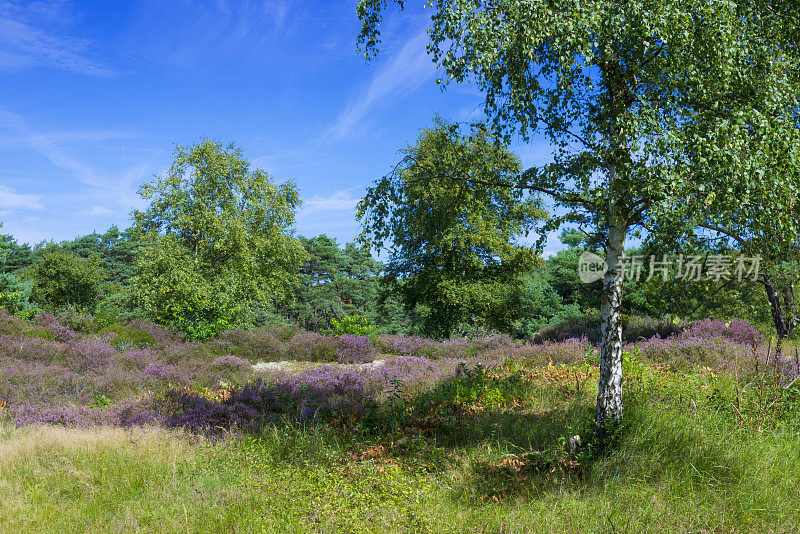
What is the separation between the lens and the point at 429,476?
5.13 meters

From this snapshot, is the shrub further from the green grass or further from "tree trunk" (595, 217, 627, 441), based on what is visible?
"tree trunk" (595, 217, 627, 441)

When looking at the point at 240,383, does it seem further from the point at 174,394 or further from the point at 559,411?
the point at 559,411

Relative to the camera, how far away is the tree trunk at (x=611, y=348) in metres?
5.39

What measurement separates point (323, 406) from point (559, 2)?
591 centimetres

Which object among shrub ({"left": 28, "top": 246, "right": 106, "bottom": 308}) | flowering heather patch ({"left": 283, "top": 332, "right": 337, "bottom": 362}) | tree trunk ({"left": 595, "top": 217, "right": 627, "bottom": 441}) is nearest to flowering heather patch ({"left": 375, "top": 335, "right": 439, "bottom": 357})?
flowering heather patch ({"left": 283, "top": 332, "right": 337, "bottom": 362})

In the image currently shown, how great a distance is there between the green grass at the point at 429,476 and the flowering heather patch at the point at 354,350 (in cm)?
641

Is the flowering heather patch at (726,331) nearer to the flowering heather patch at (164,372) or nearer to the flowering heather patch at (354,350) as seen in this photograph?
the flowering heather patch at (354,350)

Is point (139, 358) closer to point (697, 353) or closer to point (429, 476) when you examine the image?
point (429, 476)

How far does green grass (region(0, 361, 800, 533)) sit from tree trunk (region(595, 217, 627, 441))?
0.25m

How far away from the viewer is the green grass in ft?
13.7

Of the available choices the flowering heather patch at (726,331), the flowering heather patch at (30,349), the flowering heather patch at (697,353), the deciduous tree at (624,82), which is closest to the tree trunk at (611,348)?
the deciduous tree at (624,82)

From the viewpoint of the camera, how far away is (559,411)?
700 centimetres

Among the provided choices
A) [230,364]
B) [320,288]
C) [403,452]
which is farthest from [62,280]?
[403,452]

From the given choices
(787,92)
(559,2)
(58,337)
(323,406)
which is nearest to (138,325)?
(58,337)
